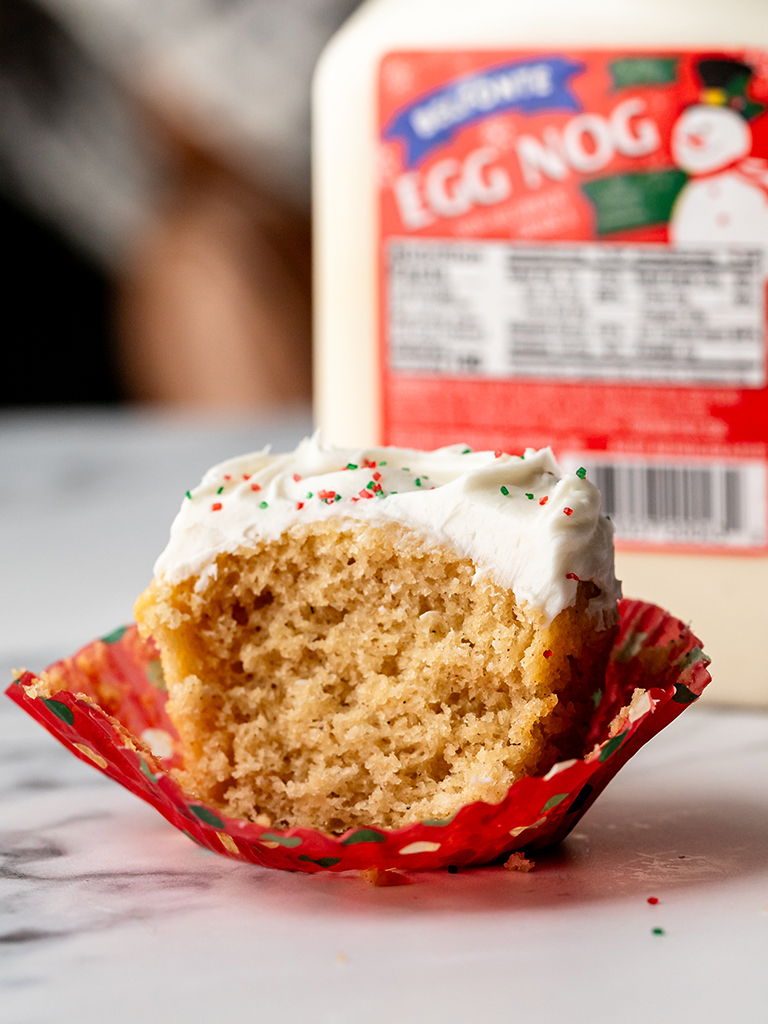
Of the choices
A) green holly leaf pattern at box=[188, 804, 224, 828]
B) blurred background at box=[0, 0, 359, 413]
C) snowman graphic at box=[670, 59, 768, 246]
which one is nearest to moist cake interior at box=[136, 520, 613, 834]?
green holly leaf pattern at box=[188, 804, 224, 828]

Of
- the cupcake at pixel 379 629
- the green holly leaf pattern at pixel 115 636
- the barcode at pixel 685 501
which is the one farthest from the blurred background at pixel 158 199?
the cupcake at pixel 379 629

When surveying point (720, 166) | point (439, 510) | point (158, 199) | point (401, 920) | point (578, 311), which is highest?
point (158, 199)

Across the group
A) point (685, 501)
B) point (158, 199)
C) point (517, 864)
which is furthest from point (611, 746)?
point (158, 199)

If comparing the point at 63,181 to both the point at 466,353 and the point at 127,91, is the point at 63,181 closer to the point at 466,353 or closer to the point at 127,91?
the point at 127,91

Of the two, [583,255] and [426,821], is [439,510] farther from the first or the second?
[583,255]

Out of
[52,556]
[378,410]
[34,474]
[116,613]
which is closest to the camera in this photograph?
[378,410]

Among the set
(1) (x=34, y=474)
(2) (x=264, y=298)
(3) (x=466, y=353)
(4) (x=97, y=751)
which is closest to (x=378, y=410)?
(3) (x=466, y=353)
